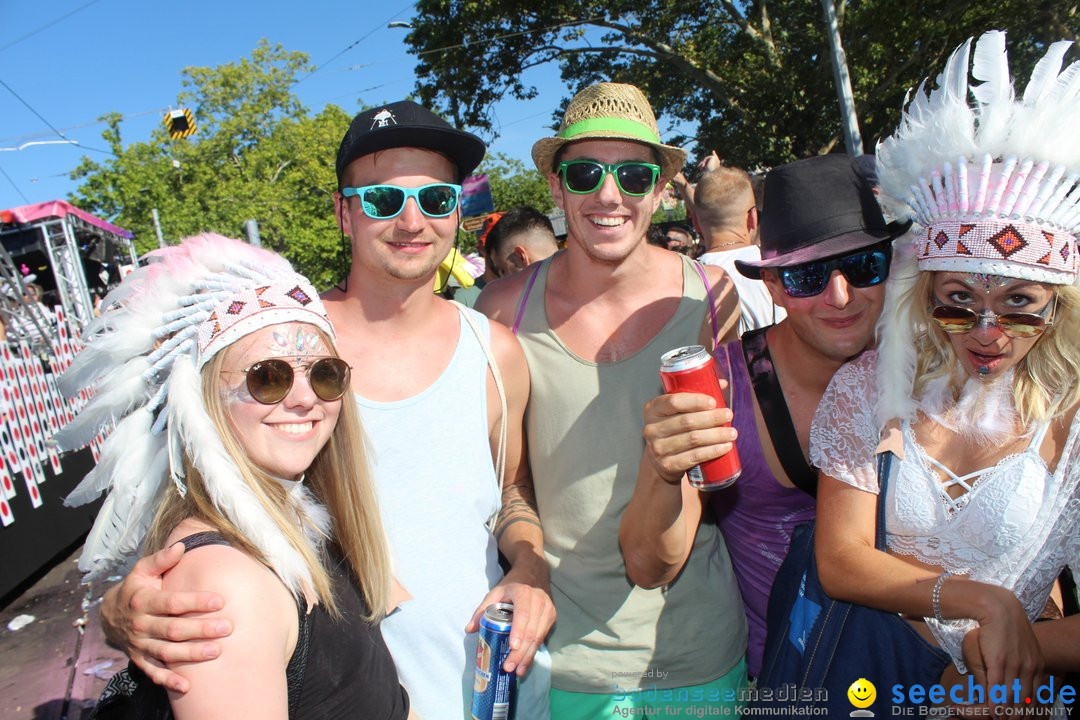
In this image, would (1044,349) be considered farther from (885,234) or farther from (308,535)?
(308,535)

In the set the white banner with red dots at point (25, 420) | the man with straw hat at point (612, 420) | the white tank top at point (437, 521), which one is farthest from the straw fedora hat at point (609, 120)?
the white banner with red dots at point (25, 420)

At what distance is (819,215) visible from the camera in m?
1.96

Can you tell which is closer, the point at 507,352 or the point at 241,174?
the point at 507,352

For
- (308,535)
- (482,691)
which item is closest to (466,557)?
(482,691)

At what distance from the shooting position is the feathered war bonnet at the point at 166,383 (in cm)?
143

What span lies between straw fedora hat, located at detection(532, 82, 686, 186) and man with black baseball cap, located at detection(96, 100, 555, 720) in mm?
338

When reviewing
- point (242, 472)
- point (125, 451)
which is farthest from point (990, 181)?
point (125, 451)

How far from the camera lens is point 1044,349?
1649 mm

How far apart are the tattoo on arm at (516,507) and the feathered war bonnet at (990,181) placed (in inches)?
44.7

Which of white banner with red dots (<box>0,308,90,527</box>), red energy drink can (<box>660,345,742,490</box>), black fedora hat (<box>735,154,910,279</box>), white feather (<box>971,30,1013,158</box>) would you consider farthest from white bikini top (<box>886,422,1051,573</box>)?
white banner with red dots (<box>0,308,90,527</box>)

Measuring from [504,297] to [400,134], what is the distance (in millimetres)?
730

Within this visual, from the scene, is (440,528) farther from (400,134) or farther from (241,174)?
(241,174)

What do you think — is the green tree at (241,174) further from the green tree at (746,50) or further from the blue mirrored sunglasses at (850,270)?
the blue mirrored sunglasses at (850,270)

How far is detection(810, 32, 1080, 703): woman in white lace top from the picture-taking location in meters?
1.53
